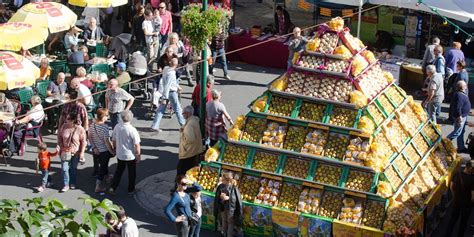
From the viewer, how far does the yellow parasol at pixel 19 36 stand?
1995 cm

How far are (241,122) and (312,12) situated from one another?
420 inches

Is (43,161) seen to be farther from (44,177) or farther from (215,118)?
(215,118)

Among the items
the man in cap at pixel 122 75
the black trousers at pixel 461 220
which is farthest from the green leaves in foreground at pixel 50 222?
the man in cap at pixel 122 75

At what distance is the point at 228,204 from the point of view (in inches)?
557

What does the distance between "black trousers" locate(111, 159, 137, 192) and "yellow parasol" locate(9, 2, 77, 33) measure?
246 inches

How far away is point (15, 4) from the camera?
27531 millimetres

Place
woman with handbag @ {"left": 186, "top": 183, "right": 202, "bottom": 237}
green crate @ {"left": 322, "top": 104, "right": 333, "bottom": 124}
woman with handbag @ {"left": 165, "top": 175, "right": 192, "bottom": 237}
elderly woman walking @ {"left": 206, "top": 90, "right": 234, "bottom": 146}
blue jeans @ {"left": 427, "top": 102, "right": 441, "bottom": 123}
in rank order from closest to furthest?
woman with handbag @ {"left": 165, "top": 175, "right": 192, "bottom": 237} < woman with handbag @ {"left": 186, "top": 183, "right": 202, "bottom": 237} < green crate @ {"left": 322, "top": 104, "right": 333, "bottom": 124} < elderly woman walking @ {"left": 206, "top": 90, "right": 234, "bottom": 146} < blue jeans @ {"left": 427, "top": 102, "right": 441, "bottom": 123}

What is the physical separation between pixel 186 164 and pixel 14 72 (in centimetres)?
424

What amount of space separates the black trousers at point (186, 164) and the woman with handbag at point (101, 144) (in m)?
1.21

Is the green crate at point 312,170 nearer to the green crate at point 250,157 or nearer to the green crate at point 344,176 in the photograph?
the green crate at point 344,176

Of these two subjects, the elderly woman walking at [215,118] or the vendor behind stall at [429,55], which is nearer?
the elderly woman walking at [215,118]

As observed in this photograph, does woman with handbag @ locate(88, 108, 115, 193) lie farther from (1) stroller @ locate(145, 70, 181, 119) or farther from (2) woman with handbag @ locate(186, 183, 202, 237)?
(1) stroller @ locate(145, 70, 181, 119)

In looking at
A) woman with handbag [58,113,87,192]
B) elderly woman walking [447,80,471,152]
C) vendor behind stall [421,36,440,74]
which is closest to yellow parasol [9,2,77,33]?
woman with handbag [58,113,87,192]

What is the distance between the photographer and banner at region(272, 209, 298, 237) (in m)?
14.2
